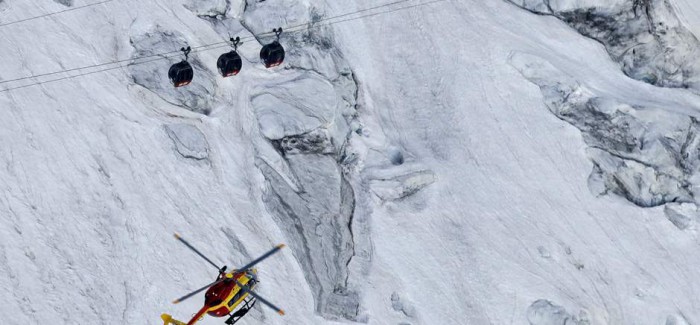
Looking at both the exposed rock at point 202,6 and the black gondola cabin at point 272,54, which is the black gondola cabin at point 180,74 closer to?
the black gondola cabin at point 272,54

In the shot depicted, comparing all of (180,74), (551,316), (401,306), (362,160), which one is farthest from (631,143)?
(180,74)

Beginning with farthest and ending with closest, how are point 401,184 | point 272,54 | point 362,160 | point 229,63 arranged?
1. point 362,160
2. point 401,184
3. point 272,54
4. point 229,63

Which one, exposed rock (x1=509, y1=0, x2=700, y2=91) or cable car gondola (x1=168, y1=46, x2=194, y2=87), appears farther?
exposed rock (x1=509, y1=0, x2=700, y2=91)

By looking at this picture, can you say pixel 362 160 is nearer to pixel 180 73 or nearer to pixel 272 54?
pixel 272 54

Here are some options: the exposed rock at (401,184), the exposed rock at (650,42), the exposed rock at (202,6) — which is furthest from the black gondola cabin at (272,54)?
the exposed rock at (650,42)

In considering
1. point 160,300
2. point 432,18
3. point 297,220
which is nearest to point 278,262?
point 297,220

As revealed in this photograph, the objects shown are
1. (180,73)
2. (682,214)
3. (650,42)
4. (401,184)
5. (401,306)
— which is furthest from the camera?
(650,42)

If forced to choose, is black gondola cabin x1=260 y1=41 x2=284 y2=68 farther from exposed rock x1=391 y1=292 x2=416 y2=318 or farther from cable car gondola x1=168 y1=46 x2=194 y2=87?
exposed rock x1=391 y1=292 x2=416 y2=318

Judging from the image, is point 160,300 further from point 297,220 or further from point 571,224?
point 571,224

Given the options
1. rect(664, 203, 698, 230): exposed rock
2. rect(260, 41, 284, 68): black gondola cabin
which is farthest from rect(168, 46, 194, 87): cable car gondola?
rect(664, 203, 698, 230): exposed rock
